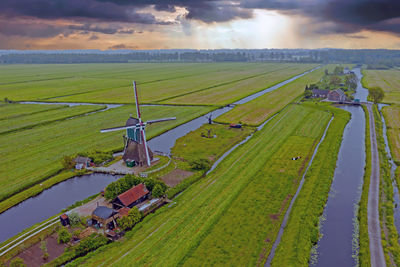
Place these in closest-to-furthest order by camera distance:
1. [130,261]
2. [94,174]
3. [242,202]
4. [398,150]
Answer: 1. [130,261]
2. [242,202]
3. [94,174]
4. [398,150]

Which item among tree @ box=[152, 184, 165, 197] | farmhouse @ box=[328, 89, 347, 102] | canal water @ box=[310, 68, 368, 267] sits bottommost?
canal water @ box=[310, 68, 368, 267]

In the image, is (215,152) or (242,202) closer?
(242,202)

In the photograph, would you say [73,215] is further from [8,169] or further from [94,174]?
[8,169]

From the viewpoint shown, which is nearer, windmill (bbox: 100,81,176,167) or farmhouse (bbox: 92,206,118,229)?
farmhouse (bbox: 92,206,118,229)

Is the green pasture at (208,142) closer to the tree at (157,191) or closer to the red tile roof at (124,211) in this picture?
the tree at (157,191)

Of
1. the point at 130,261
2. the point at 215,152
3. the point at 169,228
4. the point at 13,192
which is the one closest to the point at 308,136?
the point at 215,152

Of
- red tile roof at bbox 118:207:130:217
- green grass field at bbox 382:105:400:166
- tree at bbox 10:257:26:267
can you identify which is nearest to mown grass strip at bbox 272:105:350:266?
green grass field at bbox 382:105:400:166

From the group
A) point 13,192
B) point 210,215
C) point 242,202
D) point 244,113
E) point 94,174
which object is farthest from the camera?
point 244,113

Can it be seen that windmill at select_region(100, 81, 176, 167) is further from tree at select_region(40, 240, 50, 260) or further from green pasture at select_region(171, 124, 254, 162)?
tree at select_region(40, 240, 50, 260)
